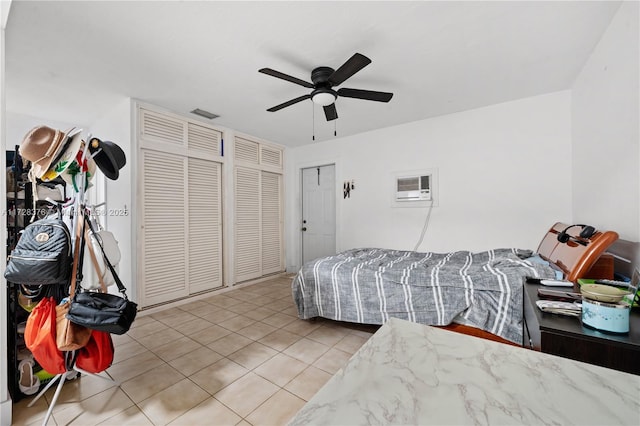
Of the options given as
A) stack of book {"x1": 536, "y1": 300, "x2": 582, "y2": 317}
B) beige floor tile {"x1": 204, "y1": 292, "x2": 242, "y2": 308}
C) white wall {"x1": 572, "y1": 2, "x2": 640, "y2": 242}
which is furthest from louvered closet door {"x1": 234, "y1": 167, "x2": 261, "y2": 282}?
white wall {"x1": 572, "y1": 2, "x2": 640, "y2": 242}

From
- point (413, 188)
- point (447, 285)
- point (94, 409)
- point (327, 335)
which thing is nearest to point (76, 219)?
point (94, 409)

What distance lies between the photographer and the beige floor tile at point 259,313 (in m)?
3.08

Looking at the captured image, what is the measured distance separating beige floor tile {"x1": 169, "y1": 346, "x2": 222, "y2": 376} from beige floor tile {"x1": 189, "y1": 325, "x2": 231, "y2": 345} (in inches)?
6.3

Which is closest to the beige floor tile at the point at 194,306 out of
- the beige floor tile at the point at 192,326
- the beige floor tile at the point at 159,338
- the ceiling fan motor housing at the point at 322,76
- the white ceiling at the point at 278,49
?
the beige floor tile at the point at 192,326

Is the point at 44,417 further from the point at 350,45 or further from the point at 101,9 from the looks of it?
the point at 350,45

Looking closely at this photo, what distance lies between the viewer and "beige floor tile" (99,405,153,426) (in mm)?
1570

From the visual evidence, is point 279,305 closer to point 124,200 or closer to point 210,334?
point 210,334

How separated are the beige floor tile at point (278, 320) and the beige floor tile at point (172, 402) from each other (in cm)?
107

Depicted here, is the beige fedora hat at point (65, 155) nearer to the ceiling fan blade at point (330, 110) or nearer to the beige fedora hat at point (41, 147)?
the beige fedora hat at point (41, 147)

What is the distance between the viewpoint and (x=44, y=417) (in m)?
1.62

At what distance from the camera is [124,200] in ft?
10.3

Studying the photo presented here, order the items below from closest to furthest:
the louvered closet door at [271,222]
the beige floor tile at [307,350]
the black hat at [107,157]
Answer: the black hat at [107,157]
the beige floor tile at [307,350]
the louvered closet door at [271,222]

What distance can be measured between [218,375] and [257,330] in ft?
2.45

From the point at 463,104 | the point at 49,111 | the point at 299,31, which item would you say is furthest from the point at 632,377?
the point at 49,111
